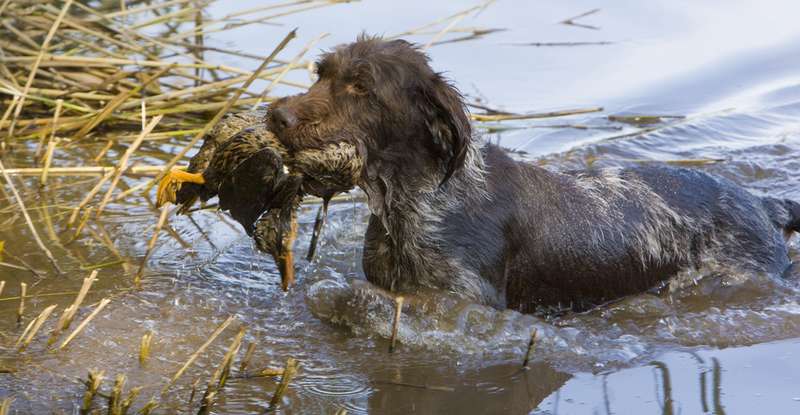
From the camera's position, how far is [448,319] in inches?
228

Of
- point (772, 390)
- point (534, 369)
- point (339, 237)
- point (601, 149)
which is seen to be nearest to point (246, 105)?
point (339, 237)

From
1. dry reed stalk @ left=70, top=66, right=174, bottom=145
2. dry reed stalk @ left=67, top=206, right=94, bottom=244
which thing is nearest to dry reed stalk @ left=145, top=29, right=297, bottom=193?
dry reed stalk @ left=67, top=206, right=94, bottom=244

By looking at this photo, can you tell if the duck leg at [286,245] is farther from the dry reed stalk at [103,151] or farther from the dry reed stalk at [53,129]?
the dry reed stalk at [53,129]

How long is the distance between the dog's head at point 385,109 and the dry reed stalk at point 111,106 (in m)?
2.43

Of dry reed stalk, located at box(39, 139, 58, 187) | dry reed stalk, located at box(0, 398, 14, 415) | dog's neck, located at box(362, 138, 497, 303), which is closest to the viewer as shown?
dry reed stalk, located at box(0, 398, 14, 415)

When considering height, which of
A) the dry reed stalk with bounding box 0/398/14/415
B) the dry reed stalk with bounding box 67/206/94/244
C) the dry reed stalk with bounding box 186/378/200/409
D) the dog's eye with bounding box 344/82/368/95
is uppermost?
the dog's eye with bounding box 344/82/368/95

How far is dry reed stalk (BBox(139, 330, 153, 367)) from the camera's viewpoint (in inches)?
198

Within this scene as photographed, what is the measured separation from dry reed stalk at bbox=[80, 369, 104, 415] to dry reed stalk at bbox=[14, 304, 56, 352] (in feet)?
1.45

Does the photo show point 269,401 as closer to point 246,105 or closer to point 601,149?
point 246,105

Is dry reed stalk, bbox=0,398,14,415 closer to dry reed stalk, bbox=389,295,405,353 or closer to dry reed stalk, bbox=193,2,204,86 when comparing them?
dry reed stalk, bbox=389,295,405,353

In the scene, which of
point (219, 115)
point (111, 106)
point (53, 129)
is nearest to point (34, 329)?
point (219, 115)

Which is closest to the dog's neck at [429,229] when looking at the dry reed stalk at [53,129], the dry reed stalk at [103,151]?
the dry reed stalk at [103,151]

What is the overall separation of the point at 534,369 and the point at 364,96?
4.93 feet

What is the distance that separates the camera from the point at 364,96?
5.43 m
